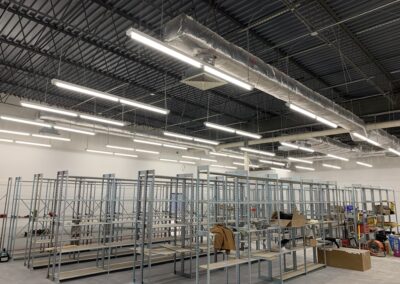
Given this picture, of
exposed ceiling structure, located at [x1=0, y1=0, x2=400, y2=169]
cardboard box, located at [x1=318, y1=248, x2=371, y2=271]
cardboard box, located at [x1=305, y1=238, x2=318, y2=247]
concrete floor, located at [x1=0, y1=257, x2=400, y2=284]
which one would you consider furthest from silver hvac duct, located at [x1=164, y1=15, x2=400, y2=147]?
concrete floor, located at [x1=0, y1=257, x2=400, y2=284]

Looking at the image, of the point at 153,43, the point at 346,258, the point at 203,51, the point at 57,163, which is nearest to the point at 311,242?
the point at 346,258

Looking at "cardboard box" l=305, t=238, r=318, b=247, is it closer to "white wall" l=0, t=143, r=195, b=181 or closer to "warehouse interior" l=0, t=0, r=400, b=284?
"warehouse interior" l=0, t=0, r=400, b=284

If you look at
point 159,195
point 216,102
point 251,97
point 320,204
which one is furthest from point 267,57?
point 159,195

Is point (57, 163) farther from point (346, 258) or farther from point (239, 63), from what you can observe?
point (346, 258)

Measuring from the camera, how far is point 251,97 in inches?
409

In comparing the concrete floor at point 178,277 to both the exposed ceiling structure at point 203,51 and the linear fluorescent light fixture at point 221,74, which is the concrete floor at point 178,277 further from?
the linear fluorescent light fixture at point 221,74

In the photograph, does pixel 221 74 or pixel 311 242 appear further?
pixel 311 242

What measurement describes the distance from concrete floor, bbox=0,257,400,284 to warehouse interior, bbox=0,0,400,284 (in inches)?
1.8

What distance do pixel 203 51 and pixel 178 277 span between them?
515 centimetres

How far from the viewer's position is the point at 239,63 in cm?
547

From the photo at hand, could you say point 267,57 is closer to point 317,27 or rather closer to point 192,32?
point 317,27

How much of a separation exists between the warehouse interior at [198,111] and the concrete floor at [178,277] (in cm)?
5

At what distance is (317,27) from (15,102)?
11.0 meters

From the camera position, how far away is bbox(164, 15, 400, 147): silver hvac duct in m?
4.55
